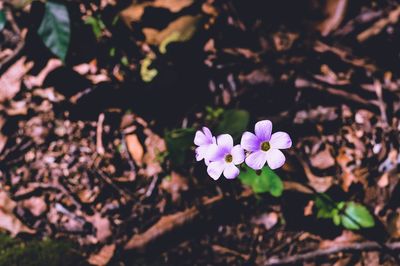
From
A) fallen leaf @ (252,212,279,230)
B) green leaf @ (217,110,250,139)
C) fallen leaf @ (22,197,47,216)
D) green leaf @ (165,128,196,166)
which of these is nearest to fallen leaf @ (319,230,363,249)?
fallen leaf @ (252,212,279,230)

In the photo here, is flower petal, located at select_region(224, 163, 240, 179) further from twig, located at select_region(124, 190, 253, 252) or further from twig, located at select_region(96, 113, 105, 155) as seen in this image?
twig, located at select_region(96, 113, 105, 155)

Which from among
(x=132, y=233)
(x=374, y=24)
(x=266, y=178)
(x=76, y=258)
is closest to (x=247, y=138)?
(x=266, y=178)

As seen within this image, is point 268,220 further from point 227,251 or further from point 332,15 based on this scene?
point 332,15

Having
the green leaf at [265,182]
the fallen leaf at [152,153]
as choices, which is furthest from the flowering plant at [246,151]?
the fallen leaf at [152,153]

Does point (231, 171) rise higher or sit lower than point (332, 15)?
higher

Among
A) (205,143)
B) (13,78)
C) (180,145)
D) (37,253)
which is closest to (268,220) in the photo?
(180,145)

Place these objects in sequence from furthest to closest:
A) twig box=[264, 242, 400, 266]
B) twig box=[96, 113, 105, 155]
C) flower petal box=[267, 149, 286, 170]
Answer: twig box=[96, 113, 105, 155] < twig box=[264, 242, 400, 266] < flower petal box=[267, 149, 286, 170]
